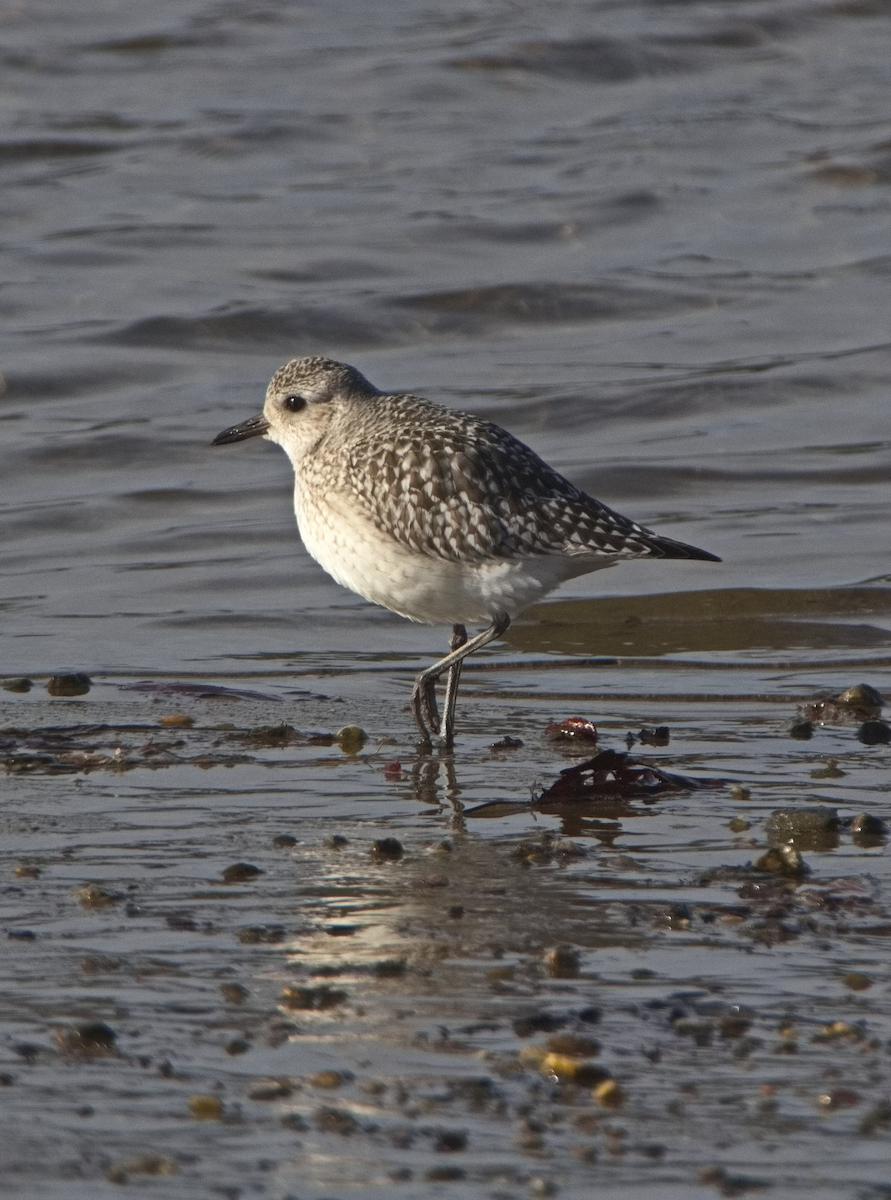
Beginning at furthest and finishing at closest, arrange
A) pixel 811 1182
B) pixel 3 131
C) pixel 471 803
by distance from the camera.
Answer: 1. pixel 3 131
2. pixel 471 803
3. pixel 811 1182

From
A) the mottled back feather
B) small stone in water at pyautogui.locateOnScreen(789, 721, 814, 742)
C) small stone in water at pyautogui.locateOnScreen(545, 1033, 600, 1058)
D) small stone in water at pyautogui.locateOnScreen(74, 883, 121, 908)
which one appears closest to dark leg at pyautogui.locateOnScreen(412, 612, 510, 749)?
the mottled back feather

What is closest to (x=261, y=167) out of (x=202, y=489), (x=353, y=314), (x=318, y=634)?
(x=353, y=314)

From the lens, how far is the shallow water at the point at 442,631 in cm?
369

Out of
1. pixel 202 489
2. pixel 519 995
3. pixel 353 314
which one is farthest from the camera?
pixel 353 314

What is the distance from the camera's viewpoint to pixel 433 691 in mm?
6879

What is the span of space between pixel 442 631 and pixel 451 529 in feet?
6.57

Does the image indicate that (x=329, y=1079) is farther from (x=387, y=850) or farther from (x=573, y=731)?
(x=573, y=731)

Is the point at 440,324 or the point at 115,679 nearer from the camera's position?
the point at 115,679

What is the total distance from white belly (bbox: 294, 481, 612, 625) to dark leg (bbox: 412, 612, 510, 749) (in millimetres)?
68

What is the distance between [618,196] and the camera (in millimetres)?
16094

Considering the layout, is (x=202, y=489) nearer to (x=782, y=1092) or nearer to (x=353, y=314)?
(x=353, y=314)

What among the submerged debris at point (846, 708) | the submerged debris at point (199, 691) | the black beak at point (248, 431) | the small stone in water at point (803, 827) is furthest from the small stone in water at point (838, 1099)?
the black beak at point (248, 431)

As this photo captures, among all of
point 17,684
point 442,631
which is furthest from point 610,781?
point 442,631

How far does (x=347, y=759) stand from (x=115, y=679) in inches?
58.5
